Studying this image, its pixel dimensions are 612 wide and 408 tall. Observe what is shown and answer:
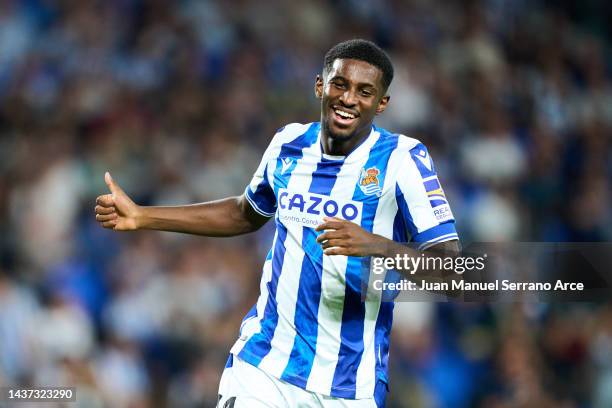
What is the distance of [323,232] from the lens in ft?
14.0

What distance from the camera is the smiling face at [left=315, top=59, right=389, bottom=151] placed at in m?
4.36

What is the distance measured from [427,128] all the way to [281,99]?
1516 mm

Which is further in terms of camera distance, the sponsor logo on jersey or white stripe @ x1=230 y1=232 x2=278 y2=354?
white stripe @ x1=230 y1=232 x2=278 y2=354

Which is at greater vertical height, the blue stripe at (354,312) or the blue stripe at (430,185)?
the blue stripe at (430,185)

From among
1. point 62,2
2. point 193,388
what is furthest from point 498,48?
point 193,388

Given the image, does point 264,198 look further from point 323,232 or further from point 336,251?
point 336,251

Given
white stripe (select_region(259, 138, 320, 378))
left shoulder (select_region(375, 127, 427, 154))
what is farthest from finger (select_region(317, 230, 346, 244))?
left shoulder (select_region(375, 127, 427, 154))

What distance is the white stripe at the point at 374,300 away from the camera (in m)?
4.34

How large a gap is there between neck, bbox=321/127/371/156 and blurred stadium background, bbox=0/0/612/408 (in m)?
3.56

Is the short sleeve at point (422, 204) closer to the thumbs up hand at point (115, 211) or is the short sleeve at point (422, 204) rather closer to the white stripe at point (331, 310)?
the white stripe at point (331, 310)

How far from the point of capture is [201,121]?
9.89 metres

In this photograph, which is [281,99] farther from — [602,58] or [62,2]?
[602,58]

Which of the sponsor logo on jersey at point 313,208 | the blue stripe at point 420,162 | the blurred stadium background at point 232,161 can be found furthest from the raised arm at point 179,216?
the blurred stadium background at point 232,161

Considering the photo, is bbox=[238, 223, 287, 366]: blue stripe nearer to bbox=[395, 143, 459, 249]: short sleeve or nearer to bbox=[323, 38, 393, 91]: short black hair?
bbox=[395, 143, 459, 249]: short sleeve
